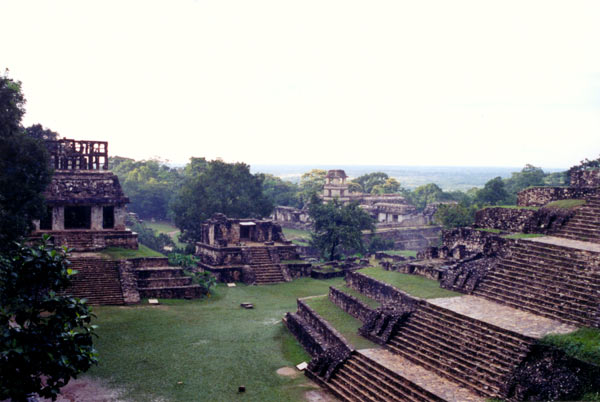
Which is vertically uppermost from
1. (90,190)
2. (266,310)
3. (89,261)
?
(90,190)

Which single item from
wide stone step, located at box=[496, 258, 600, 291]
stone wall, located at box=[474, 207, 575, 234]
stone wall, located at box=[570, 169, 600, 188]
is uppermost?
stone wall, located at box=[570, 169, 600, 188]

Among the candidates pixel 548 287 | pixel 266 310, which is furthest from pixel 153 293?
pixel 548 287

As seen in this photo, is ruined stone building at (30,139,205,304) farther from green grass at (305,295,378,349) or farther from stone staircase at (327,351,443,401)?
stone staircase at (327,351,443,401)

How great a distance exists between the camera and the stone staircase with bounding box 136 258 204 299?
24109 mm

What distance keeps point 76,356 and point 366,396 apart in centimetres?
737

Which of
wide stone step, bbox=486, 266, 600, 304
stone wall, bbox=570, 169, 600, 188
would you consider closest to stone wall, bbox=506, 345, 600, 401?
wide stone step, bbox=486, 266, 600, 304

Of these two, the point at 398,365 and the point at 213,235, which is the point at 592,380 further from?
the point at 213,235

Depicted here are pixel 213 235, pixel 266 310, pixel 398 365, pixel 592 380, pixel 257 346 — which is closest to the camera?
pixel 592 380

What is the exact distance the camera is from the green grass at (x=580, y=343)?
36.3ft

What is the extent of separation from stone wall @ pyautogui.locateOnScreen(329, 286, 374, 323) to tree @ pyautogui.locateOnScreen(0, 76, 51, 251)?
12.0 meters

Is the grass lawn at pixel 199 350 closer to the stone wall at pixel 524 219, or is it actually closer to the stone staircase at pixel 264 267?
the stone staircase at pixel 264 267

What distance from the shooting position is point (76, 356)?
9.36 metres

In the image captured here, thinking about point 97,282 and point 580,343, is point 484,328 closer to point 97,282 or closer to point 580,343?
point 580,343

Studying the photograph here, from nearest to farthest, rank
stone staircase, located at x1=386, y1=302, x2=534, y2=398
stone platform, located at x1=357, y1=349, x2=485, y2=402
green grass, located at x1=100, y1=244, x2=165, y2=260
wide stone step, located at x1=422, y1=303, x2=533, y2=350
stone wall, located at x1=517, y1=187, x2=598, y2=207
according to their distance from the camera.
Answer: stone platform, located at x1=357, y1=349, x2=485, y2=402
stone staircase, located at x1=386, y1=302, x2=534, y2=398
wide stone step, located at x1=422, y1=303, x2=533, y2=350
stone wall, located at x1=517, y1=187, x2=598, y2=207
green grass, located at x1=100, y1=244, x2=165, y2=260
